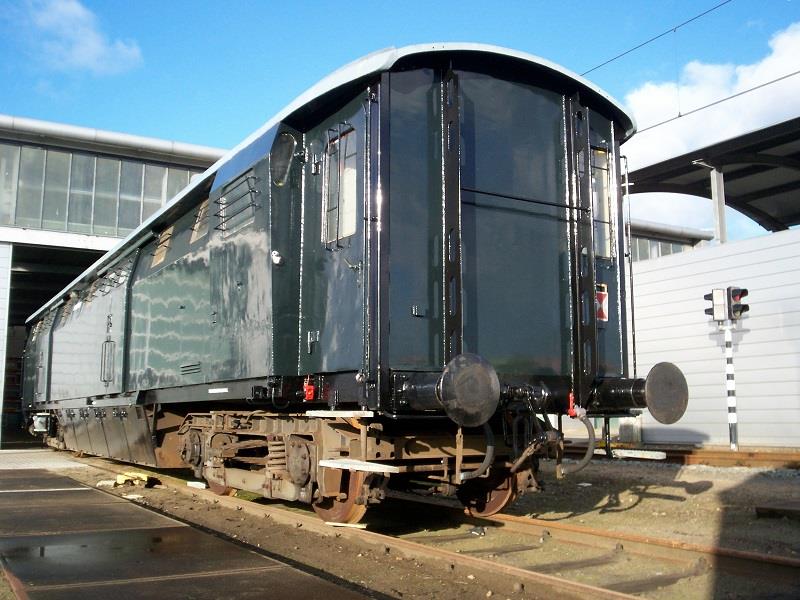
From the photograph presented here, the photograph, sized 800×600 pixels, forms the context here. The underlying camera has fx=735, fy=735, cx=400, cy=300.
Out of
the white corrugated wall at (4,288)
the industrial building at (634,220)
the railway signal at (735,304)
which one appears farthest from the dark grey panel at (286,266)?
the white corrugated wall at (4,288)

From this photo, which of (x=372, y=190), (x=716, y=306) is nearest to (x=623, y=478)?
(x=716, y=306)

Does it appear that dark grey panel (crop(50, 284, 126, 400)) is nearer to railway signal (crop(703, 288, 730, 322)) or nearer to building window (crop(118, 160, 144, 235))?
building window (crop(118, 160, 144, 235))

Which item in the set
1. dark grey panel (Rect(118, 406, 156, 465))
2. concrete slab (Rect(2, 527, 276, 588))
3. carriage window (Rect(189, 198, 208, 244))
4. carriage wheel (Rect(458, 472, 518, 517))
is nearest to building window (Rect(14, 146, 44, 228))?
dark grey panel (Rect(118, 406, 156, 465))

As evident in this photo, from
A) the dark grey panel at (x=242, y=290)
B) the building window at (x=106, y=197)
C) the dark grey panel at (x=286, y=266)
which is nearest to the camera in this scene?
the dark grey panel at (x=286, y=266)

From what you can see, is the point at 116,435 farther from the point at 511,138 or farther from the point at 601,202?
the point at 601,202

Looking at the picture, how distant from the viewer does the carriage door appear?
577 centimetres

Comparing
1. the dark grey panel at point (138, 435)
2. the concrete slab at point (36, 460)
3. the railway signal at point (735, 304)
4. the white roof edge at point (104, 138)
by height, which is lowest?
the concrete slab at point (36, 460)

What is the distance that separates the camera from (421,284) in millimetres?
5668

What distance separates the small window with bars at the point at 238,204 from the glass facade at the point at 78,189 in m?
16.0

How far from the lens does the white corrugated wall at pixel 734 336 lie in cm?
1353

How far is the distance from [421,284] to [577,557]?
2501mm

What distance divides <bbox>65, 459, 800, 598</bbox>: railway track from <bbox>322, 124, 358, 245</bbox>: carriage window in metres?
2.56

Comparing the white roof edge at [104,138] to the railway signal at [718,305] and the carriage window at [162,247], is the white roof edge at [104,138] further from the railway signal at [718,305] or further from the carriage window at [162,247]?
the railway signal at [718,305]

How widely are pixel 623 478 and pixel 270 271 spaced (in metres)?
6.59
